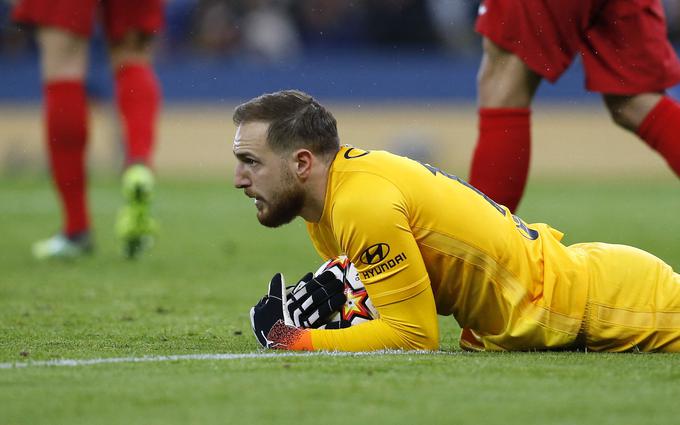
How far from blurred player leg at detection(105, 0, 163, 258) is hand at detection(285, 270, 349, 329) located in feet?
8.47

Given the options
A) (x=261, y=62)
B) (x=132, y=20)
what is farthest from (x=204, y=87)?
(x=132, y=20)

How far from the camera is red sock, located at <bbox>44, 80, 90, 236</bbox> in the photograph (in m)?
6.37

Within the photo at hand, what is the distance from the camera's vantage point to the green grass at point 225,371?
2.52 m

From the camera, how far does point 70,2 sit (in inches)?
242

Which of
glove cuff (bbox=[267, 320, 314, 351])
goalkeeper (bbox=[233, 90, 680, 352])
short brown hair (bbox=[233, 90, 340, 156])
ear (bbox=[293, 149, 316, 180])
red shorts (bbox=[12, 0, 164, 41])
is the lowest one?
glove cuff (bbox=[267, 320, 314, 351])

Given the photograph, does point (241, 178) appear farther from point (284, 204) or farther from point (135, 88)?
point (135, 88)

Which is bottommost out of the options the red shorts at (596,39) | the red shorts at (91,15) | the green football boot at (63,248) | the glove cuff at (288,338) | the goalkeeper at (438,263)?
the green football boot at (63,248)

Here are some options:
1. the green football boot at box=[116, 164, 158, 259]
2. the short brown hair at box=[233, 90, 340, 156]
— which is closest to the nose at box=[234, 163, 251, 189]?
the short brown hair at box=[233, 90, 340, 156]

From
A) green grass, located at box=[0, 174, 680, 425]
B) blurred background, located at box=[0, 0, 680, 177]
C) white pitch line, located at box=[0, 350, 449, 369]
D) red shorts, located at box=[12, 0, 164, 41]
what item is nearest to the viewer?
green grass, located at box=[0, 174, 680, 425]

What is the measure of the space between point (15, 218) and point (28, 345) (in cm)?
608

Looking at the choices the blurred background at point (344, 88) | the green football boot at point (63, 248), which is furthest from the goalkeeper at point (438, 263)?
the blurred background at point (344, 88)

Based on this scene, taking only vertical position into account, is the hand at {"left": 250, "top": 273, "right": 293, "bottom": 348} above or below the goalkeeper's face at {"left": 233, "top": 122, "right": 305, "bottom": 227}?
below

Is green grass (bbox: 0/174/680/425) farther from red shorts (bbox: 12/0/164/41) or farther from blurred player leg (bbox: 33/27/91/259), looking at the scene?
red shorts (bbox: 12/0/164/41)

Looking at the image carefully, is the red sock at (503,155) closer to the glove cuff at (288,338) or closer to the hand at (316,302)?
the hand at (316,302)
